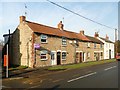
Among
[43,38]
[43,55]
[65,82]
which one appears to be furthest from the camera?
[43,38]

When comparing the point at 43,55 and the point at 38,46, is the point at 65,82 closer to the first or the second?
the point at 38,46

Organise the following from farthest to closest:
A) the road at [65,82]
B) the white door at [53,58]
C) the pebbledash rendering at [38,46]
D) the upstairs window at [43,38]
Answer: the white door at [53,58]
the upstairs window at [43,38]
the pebbledash rendering at [38,46]
the road at [65,82]

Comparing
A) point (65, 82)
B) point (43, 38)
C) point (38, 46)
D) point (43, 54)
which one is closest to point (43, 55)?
point (43, 54)

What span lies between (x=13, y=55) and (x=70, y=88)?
65.4ft

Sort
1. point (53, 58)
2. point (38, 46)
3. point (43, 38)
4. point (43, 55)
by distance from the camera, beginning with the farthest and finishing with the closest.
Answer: point (53, 58)
point (43, 38)
point (43, 55)
point (38, 46)

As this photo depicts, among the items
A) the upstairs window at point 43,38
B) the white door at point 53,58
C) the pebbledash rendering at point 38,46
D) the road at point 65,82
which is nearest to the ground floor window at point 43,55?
the pebbledash rendering at point 38,46

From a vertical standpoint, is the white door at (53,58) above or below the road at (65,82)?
above

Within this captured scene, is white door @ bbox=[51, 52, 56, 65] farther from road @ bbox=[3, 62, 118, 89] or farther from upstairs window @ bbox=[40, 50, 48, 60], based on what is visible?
road @ bbox=[3, 62, 118, 89]

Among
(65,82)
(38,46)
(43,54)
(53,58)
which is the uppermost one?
(38,46)

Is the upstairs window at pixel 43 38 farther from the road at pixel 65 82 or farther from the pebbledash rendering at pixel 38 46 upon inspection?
the road at pixel 65 82

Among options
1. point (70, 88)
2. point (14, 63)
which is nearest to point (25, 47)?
point (14, 63)

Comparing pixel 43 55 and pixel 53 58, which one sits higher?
pixel 43 55

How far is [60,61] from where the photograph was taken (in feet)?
102

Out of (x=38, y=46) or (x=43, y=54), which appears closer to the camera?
(x=38, y=46)
